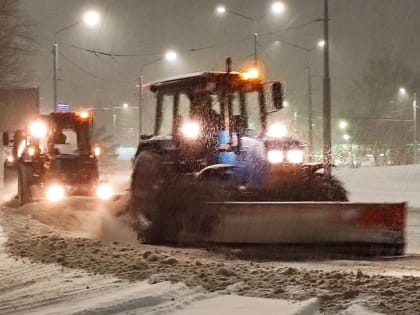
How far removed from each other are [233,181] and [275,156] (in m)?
0.82

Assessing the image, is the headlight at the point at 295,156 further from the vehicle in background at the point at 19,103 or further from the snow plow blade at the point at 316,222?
the vehicle in background at the point at 19,103

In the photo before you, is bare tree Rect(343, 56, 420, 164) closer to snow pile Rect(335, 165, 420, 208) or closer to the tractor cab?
snow pile Rect(335, 165, 420, 208)

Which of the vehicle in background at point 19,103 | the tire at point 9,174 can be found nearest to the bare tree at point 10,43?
the vehicle in background at point 19,103

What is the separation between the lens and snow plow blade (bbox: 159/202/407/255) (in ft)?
33.4

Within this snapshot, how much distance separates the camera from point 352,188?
89.2 feet

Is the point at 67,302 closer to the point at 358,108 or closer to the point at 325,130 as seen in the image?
the point at 325,130

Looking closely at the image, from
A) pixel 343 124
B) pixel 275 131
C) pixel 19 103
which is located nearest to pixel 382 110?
pixel 343 124

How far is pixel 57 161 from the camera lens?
1811 cm

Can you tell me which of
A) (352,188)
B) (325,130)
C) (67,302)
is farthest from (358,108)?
(67,302)

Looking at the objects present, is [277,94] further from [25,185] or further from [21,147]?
[21,147]

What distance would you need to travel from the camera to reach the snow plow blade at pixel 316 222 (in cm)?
1017

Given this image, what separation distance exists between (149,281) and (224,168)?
3.50m

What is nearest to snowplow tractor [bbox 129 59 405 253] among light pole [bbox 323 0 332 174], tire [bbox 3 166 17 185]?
light pole [bbox 323 0 332 174]

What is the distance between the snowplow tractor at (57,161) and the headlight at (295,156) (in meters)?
8.01
